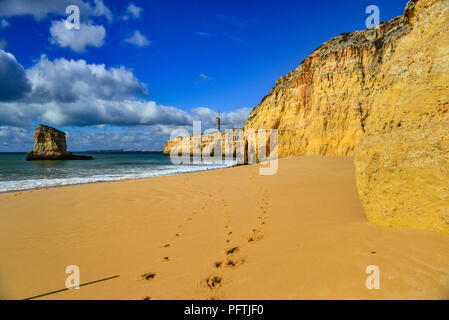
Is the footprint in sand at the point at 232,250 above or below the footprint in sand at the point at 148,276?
above

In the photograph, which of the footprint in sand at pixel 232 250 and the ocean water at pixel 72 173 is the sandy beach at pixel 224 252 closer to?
the footprint in sand at pixel 232 250

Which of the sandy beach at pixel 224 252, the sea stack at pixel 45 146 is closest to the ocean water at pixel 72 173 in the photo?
the sandy beach at pixel 224 252

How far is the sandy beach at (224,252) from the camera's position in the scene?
1.97m

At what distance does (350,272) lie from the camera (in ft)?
6.57

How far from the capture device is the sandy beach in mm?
1969

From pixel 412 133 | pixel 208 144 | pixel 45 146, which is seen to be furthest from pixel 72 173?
pixel 208 144

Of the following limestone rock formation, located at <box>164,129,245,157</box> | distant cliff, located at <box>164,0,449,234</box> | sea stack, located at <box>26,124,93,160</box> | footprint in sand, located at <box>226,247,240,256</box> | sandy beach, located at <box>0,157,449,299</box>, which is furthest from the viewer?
limestone rock formation, located at <box>164,129,245,157</box>

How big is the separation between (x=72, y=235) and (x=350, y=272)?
5.22 metres

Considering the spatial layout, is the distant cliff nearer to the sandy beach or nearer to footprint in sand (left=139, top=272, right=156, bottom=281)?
the sandy beach

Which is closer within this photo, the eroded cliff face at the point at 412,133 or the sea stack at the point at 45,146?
the eroded cliff face at the point at 412,133

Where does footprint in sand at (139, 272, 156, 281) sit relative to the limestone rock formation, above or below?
below

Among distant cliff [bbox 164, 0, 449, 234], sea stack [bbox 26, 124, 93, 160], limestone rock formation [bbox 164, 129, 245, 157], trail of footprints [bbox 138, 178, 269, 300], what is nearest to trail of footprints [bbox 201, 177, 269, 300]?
trail of footprints [bbox 138, 178, 269, 300]
